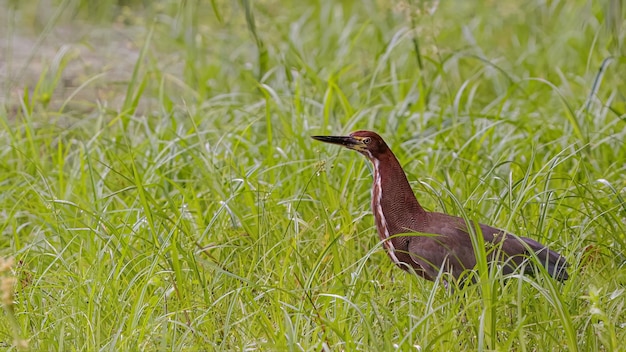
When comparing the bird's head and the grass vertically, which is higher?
the bird's head

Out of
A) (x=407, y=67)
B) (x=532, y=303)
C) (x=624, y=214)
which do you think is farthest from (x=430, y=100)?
(x=532, y=303)

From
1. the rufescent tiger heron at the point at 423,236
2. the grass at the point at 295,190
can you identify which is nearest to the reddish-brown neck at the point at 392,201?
the rufescent tiger heron at the point at 423,236

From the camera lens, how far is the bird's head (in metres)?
3.13

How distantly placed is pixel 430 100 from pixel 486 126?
0.69 meters

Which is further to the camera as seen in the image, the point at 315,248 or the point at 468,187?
the point at 468,187

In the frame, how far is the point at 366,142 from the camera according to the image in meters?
3.14

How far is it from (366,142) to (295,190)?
1.87ft

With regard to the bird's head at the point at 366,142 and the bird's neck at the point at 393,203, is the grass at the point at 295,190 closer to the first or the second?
the bird's neck at the point at 393,203

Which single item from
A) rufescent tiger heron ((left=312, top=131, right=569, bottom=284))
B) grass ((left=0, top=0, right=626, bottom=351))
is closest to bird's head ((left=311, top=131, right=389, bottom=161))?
rufescent tiger heron ((left=312, top=131, right=569, bottom=284))

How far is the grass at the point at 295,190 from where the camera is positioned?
2668 millimetres

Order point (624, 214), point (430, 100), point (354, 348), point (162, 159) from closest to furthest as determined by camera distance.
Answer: point (354, 348) → point (624, 214) → point (162, 159) → point (430, 100)

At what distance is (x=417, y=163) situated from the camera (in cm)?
391

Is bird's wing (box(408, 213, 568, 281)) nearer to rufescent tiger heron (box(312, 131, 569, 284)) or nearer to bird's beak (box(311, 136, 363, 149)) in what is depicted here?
rufescent tiger heron (box(312, 131, 569, 284))

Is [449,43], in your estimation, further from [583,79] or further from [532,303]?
[532,303]
